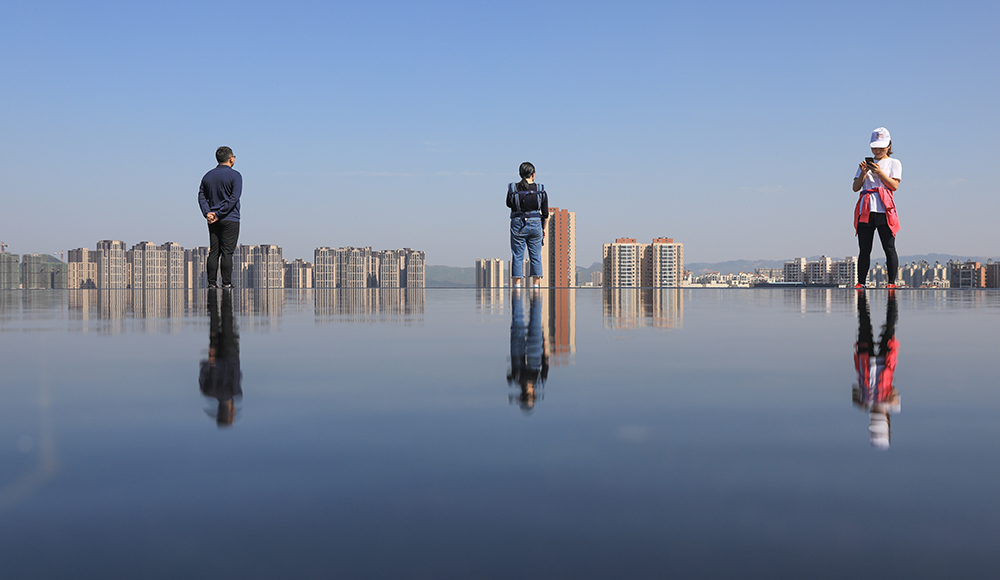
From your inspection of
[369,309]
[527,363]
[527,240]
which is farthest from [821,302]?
[527,363]

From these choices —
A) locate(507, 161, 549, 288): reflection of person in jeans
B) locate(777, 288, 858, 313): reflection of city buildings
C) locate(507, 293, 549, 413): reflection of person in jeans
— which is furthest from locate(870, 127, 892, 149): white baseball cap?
locate(507, 293, 549, 413): reflection of person in jeans

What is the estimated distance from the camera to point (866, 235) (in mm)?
10125

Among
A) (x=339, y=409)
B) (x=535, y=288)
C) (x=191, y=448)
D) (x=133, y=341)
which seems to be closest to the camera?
(x=191, y=448)

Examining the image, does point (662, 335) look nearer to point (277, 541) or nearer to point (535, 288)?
point (277, 541)

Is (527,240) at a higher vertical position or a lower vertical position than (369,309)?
higher

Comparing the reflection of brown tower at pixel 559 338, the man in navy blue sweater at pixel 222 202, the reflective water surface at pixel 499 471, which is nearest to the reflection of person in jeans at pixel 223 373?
the reflective water surface at pixel 499 471

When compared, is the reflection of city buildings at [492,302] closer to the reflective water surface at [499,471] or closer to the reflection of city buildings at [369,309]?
the reflection of city buildings at [369,309]

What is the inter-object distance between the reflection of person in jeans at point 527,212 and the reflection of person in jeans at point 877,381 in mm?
7321

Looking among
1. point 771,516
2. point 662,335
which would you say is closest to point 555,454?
point 771,516

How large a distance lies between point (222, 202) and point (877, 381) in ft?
30.0

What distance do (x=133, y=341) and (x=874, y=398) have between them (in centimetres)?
477

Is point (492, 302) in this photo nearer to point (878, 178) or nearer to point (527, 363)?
point (878, 178)

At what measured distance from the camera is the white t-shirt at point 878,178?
963 centimetres

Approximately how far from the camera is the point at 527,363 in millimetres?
3609
